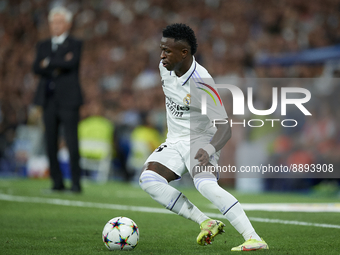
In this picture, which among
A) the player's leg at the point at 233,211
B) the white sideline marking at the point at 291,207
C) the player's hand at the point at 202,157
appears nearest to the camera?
the player's leg at the point at 233,211

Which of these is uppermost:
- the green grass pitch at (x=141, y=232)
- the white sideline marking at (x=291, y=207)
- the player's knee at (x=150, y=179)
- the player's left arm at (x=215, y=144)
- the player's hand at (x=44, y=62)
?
the player's hand at (x=44, y=62)

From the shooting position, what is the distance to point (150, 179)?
438cm

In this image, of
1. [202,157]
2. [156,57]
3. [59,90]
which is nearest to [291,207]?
[59,90]

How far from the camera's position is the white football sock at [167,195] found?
4.37 meters

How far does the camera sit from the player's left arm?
4.15 meters

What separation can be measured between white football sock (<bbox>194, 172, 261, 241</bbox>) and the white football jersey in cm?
51

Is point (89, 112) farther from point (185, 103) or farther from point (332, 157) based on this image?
point (185, 103)

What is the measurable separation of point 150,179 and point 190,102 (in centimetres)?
66

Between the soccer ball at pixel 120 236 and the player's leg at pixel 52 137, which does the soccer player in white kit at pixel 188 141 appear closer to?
the soccer ball at pixel 120 236

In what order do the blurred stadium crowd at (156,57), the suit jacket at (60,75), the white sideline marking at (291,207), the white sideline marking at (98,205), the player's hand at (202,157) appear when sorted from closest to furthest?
1. the player's hand at (202,157)
2. the white sideline marking at (98,205)
3. the white sideline marking at (291,207)
4. the suit jacket at (60,75)
5. the blurred stadium crowd at (156,57)

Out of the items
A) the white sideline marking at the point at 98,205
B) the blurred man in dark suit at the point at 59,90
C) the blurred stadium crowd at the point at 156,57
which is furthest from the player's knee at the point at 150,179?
the blurred stadium crowd at the point at 156,57

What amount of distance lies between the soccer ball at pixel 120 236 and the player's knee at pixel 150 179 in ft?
1.09

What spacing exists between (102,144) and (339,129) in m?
5.89

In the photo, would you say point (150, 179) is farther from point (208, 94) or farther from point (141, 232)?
point (141, 232)
